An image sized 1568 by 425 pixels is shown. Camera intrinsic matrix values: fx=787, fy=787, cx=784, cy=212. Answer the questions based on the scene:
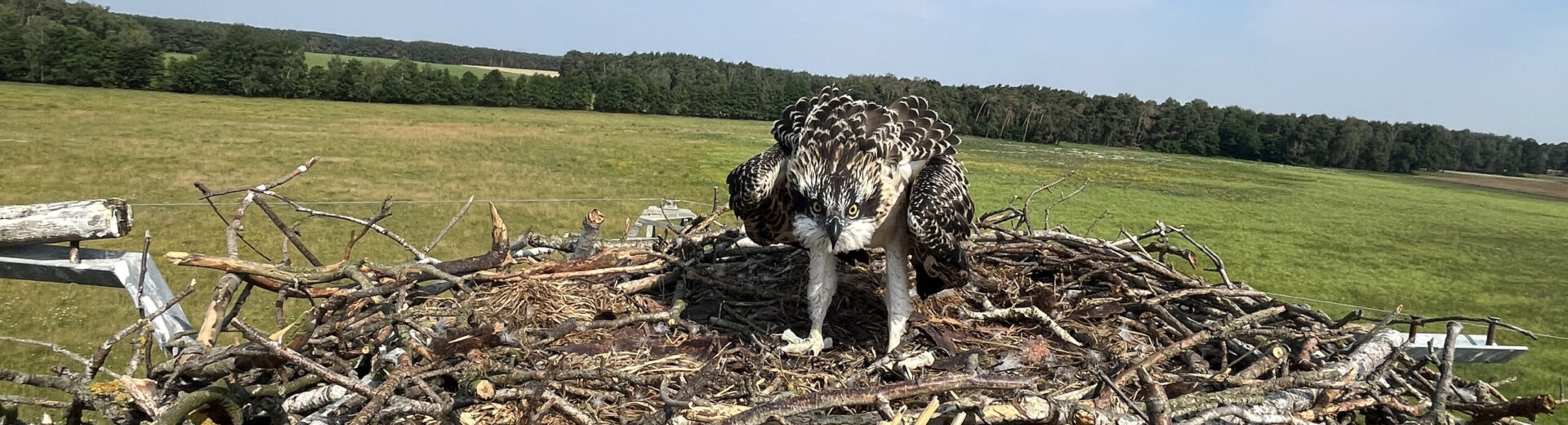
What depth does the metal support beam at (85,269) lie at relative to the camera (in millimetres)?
2779

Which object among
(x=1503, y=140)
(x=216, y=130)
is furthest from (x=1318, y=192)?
(x=1503, y=140)

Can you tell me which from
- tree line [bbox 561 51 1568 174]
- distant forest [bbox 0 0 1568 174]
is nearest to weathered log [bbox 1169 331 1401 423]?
distant forest [bbox 0 0 1568 174]

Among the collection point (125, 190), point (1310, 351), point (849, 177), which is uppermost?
point (849, 177)

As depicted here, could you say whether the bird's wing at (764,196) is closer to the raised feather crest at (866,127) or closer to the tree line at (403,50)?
the raised feather crest at (866,127)

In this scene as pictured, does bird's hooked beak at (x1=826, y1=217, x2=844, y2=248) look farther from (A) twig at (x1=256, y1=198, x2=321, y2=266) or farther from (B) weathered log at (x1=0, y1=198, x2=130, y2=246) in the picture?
(B) weathered log at (x1=0, y1=198, x2=130, y2=246)

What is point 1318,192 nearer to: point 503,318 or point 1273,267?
point 1273,267

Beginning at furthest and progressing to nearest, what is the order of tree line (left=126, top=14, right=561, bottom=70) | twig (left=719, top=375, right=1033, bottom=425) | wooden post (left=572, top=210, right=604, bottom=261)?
tree line (left=126, top=14, right=561, bottom=70) < wooden post (left=572, top=210, right=604, bottom=261) < twig (left=719, top=375, right=1033, bottom=425)

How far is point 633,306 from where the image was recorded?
4438mm

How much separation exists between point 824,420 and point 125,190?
71.3ft

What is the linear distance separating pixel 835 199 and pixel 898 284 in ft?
2.48

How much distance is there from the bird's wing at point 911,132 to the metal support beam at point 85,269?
307 centimetres

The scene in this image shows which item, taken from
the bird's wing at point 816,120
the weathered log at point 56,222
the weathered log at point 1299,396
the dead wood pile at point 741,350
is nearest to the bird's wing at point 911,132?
the bird's wing at point 816,120

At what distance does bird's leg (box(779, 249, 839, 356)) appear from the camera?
4035 mm

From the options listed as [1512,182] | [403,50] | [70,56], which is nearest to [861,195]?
[70,56]
